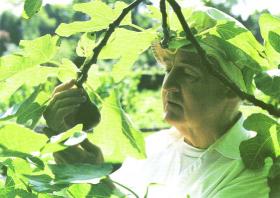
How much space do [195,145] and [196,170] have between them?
0.49 feet

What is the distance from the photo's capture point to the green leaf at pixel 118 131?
3.44ft

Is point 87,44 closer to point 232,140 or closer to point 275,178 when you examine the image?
point 275,178

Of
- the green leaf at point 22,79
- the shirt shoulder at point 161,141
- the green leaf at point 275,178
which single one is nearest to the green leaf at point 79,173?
the green leaf at point 22,79

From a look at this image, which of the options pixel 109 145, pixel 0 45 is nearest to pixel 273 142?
pixel 109 145

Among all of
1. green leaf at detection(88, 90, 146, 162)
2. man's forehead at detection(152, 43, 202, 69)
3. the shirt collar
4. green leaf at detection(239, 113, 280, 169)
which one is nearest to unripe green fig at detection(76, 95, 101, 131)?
green leaf at detection(88, 90, 146, 162)

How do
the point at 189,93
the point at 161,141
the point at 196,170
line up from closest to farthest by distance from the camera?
the point at 189,93, the point at 196,170, the point at 161,141

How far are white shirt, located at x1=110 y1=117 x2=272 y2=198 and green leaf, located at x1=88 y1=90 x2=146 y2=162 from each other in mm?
495

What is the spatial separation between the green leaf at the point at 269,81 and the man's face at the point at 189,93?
74 cm

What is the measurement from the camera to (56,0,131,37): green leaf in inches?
42.6

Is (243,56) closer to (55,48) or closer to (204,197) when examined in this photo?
(55,48)

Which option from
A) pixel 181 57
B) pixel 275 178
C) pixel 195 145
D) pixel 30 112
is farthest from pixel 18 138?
pixel 195 145

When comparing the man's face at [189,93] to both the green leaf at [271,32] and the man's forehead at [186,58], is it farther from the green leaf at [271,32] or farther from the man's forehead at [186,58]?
the green leaf at [271,32]

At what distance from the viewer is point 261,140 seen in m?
1.25

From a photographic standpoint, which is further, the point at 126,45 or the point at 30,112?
the point at 126,45
